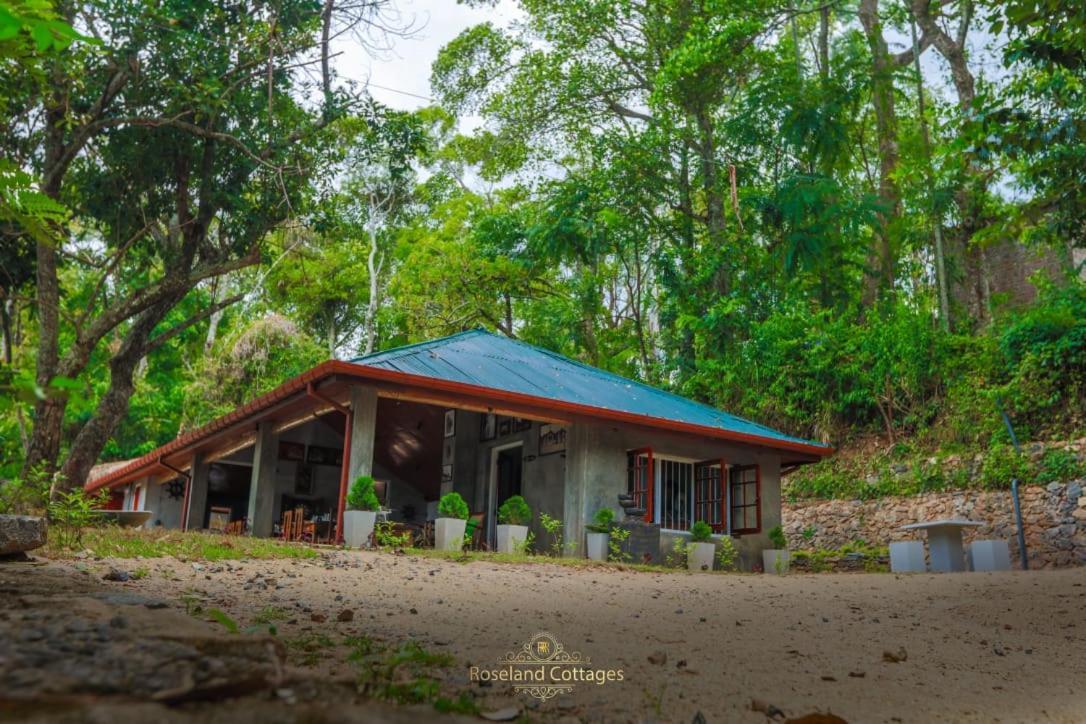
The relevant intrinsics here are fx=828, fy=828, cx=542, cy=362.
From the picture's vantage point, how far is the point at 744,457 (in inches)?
512

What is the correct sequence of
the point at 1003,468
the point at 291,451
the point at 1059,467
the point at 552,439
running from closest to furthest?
1. the point at 1059,467
2. the point at 552,439
3. the point at 1003,468
4. the point at 291,451

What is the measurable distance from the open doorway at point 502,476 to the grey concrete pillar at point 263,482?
3626 millimetres

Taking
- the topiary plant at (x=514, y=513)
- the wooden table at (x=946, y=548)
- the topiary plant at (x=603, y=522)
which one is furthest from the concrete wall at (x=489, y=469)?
the wooden table at (x=946, y=548)

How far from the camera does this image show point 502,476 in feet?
45.3

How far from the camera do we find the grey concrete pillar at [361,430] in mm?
10258

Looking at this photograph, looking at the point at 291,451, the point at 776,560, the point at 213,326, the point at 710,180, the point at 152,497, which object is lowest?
the point at 776,560

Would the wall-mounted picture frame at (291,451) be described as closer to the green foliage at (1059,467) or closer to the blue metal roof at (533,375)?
the blue metal roof at (533,375)

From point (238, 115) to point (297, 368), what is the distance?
42.6 feet

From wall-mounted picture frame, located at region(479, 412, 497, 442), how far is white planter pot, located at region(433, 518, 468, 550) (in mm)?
3998

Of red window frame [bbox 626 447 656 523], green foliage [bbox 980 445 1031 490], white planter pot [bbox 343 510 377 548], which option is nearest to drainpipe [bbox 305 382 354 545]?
white planter pot [bbox 343 510 377 548]

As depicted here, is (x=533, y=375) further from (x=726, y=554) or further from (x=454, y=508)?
(x=726, y=554)

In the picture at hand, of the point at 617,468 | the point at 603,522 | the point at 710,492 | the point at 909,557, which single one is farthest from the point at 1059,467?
the point at 603,522

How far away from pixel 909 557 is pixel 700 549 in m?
2.80

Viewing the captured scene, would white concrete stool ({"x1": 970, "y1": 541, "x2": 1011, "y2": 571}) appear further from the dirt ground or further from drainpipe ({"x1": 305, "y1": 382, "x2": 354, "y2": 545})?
drainpipe ({"x1": 305, "y1": 382, "x2": 354, "y2": 545})
